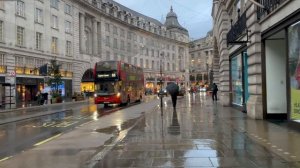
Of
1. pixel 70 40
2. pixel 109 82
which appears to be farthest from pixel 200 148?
pixel 70 40

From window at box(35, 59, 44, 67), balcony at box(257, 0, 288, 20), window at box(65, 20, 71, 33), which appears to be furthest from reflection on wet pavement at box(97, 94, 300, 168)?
window at box(65, 20, 71, 33)

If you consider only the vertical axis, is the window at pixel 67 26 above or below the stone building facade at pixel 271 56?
above

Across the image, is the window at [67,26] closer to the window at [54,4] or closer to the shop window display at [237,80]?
the window at [54,4]

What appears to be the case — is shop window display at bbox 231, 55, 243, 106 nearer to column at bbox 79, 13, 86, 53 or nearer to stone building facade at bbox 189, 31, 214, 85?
column at bbox 79, 13, 86, 53

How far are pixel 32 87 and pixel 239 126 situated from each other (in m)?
43.1

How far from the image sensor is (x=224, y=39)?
30.0 meters

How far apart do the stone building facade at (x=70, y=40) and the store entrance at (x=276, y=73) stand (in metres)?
30.0

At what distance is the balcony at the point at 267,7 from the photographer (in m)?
15.2

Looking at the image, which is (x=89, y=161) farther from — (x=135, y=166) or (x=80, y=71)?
(x=80, y=71)

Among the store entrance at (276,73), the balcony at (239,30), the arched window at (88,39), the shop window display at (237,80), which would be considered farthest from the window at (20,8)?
the store entrance at (276,73)

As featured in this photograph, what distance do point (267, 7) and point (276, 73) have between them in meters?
2.77

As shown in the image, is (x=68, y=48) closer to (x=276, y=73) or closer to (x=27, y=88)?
(x=27, y=88)

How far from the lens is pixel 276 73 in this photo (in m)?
17.5

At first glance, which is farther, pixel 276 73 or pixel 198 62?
pixel 198 62
